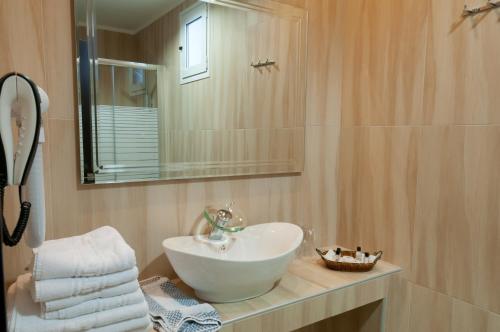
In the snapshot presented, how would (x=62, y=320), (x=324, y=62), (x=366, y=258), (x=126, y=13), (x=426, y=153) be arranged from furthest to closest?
(x=324, y=62)
(x=366, y=258)
(x=426, y=153)
(x=126, y=13)
(x=62, y=320)

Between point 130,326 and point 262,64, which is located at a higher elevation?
point 262,64

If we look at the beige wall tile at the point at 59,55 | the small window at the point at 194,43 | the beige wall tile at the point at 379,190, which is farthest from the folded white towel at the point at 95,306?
the beige wall tile at the point at 379,190

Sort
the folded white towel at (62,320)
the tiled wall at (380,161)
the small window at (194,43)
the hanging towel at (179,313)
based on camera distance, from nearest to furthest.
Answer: the folded white towel at (62,320), the hanging towel at (179,313), the tiled wall at (380,161), the small window at (194,43)

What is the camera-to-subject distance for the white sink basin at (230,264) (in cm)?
109

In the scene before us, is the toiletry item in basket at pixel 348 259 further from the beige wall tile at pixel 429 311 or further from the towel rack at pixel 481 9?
the towel rack at pixel 481 9

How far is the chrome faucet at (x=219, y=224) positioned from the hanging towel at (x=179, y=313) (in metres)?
0.25

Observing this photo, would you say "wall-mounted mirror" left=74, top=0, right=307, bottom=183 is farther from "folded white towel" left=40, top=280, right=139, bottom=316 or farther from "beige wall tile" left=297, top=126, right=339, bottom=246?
"folded white towel" left=40, top=280, right=139, bottom=316

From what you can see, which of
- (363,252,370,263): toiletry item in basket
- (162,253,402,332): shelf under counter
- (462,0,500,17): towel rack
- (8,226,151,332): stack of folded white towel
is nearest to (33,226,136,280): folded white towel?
(8,226,151,332): stack of folded white towel

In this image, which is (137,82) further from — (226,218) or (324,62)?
(324,62)

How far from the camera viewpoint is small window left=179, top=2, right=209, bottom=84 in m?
1.36

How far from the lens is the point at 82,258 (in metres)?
0.83

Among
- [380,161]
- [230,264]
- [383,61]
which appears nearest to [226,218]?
[230,264]

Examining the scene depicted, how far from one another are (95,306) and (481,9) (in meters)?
1.53

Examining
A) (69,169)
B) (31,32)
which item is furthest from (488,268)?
(31,32)
